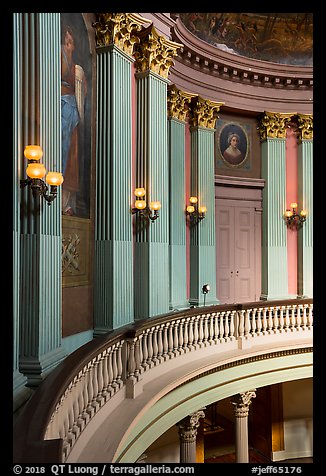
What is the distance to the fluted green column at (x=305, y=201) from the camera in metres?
15.1

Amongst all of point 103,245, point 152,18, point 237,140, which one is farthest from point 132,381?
point 237,140

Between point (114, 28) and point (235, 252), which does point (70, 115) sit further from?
point (235, 252)

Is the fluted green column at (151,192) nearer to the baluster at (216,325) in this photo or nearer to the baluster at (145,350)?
the baluster at (216,325)

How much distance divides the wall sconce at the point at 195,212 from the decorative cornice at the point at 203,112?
2.62m

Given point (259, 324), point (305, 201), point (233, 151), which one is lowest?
point (259, 324)

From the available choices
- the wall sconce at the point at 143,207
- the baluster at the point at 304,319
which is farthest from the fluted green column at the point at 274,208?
the wall sconce at the point at 143,207

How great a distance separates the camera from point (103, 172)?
317 inches

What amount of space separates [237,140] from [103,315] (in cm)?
947

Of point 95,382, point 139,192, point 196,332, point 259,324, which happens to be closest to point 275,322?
point 259,324

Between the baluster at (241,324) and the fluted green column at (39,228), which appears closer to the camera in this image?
the fluted green column at (39,228)

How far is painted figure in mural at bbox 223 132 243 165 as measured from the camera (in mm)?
14664

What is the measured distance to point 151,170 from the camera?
9398 millimetres

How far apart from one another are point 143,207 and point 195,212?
14.7 ft
